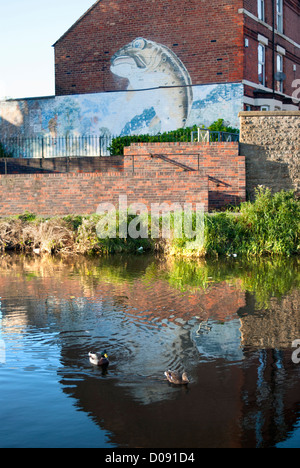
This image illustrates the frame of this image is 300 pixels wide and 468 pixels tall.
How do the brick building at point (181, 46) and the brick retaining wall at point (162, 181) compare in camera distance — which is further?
the brick building at point (181, 46)

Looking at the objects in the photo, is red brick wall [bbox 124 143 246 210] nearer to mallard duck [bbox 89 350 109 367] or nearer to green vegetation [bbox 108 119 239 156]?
green vegetation [bbox 108 119 239 156]

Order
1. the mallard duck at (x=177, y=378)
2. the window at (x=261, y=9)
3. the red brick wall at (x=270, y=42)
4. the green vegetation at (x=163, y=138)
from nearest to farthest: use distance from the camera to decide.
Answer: the mallard duck at (x=177, y=378) → the green vegetation at (x=163, y=138) → the red brick wall at (x=270, y=42) → the window at (x=261, y=9)

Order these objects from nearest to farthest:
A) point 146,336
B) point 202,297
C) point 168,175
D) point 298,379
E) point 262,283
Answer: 1. point 298,379
2. point 146,336
3. point 202,297
4. point 262,283
5. point 168,175

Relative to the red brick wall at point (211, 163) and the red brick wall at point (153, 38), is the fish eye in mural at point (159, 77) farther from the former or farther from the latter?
the red brick wall at point (211, 163)

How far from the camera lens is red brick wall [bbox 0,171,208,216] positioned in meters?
17.7

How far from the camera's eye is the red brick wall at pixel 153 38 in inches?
992

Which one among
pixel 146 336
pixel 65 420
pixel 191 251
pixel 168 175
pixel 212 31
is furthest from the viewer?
pixel 212 31

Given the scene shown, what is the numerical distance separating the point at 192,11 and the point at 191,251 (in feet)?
50.2

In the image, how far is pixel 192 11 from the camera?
25.9m

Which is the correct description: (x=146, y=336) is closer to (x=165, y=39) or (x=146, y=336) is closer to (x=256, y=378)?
(x=256, y=378)

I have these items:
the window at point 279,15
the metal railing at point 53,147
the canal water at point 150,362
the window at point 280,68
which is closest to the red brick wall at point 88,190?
the canal water at point 150,362

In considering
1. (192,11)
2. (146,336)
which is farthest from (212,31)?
(146,336)

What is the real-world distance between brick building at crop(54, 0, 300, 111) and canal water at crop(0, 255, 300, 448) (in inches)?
642

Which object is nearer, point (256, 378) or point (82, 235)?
point (256, 378)
